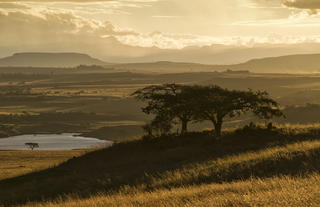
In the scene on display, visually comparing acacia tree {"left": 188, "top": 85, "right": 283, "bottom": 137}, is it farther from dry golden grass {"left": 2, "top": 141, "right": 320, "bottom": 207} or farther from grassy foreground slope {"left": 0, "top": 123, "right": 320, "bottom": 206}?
dry golden grass {"left": 2, "top": 141, "right": 320, "bottom": 207}

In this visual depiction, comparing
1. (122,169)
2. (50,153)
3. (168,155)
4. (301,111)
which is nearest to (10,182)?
(122,169)

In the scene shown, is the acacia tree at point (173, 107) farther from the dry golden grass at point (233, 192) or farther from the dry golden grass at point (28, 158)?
the dry golden grass at point (28, 158)

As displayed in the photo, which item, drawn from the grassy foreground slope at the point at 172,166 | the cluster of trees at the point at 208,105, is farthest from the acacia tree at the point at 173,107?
the grassy foreground slope at the point at 172,166

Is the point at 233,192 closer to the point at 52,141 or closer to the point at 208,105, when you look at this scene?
the point at 208,105

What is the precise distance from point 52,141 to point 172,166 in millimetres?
118787

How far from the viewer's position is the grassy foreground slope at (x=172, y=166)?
2467 centimetres

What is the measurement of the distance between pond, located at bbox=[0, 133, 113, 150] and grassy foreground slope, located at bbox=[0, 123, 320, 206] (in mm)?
86623

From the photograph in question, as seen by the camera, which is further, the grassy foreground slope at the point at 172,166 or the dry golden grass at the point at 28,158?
the dry golden grass at the point at 28,158

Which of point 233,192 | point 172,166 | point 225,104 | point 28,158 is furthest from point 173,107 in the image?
point 28,158

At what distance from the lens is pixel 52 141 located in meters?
148

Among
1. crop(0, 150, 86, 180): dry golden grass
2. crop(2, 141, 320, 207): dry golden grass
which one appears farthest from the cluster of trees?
crop(0, 150, 86, 180): dry golden grass

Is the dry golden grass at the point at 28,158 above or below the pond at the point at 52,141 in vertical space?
above

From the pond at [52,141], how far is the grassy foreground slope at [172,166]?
284ft

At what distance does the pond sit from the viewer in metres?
134
